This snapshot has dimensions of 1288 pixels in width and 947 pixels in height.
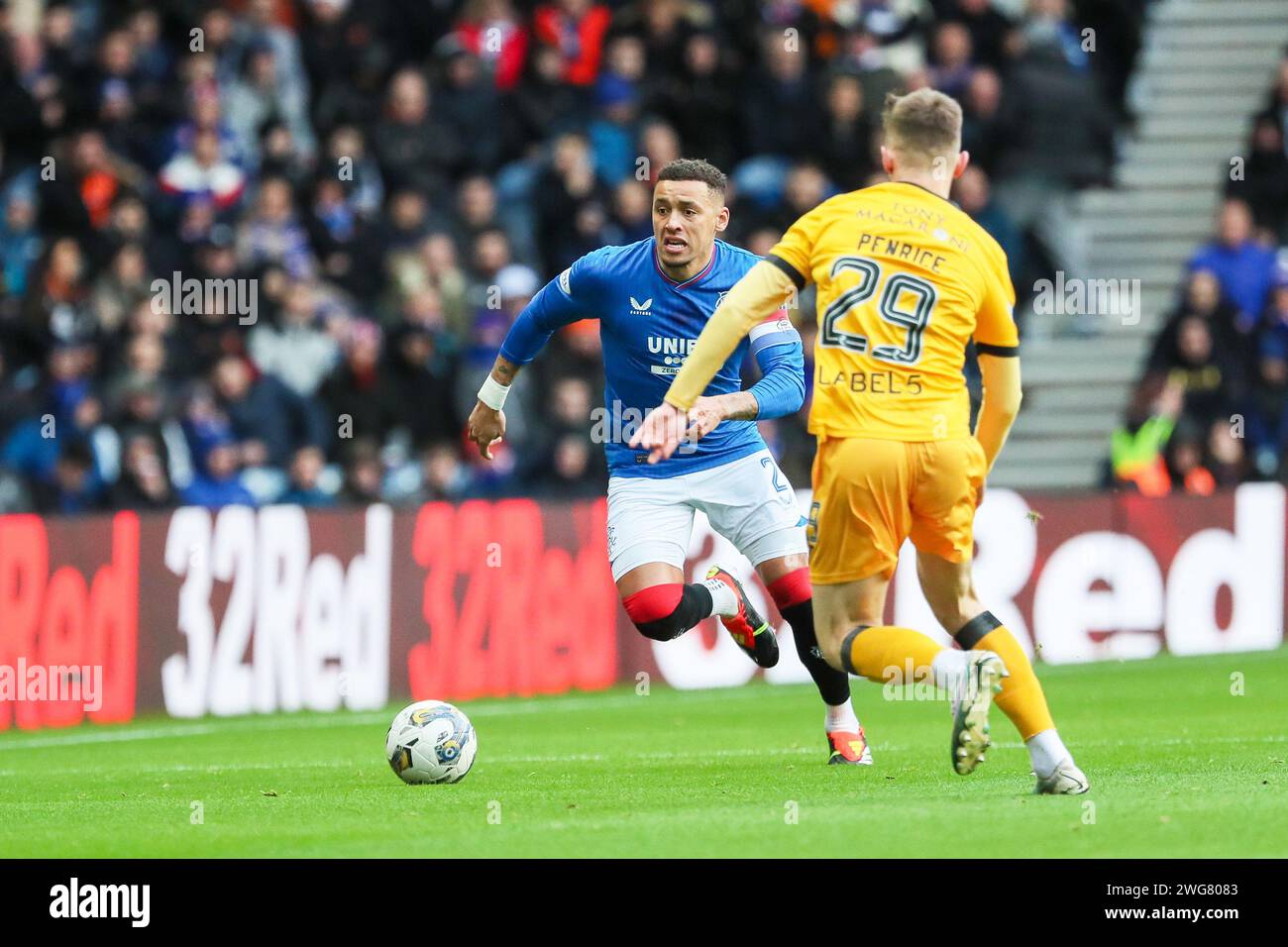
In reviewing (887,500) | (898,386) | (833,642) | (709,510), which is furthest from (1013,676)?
(709,510)

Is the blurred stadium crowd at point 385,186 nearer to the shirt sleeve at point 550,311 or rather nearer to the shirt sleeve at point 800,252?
the shirt sleeve at point 550,311

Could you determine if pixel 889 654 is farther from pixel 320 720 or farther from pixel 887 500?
pixel 320 720

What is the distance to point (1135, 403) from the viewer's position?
18.2 meters

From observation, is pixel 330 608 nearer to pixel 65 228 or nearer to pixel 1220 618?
pixel 65 228

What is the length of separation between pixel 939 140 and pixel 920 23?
41.0 feet

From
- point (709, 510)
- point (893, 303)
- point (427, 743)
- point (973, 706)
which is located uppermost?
point (893, 303)

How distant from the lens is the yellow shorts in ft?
24.9

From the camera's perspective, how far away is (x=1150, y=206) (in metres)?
20.4

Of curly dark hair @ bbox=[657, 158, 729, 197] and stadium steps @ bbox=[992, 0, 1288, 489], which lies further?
stadium steps @ bbox=[992, 0, 1288, 489]

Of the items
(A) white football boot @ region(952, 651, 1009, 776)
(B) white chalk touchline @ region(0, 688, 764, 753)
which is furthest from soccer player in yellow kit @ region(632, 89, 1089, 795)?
(B) white chalk touchline @ region(0, 688, 764, 753)

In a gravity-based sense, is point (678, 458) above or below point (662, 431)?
above

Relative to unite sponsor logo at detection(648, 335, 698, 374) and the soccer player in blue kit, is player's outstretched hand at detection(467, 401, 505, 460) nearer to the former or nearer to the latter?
the soccer player in blue kit
